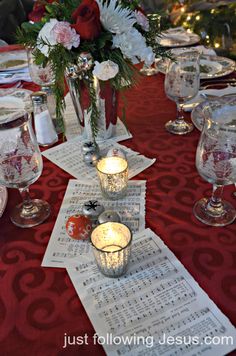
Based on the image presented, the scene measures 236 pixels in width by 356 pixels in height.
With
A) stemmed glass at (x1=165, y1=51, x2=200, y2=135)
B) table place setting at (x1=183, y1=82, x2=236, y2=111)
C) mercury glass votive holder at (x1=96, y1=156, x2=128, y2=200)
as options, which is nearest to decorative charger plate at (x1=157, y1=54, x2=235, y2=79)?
table place setting at (x1=183, y1=82, x2=236, y2=111)

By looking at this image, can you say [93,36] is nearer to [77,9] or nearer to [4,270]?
[77,9]

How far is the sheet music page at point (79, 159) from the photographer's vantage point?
82 centimetres

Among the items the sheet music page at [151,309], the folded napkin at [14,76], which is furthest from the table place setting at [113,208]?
the folded napkin at [14,76]

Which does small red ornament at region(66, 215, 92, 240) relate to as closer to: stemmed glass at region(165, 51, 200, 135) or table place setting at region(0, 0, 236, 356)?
table place setting at region(0, 0, 236, 356)

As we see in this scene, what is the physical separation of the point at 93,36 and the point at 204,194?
415mm

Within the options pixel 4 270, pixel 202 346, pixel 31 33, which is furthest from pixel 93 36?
pixel 202 346

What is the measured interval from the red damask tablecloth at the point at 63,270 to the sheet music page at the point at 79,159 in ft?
0.07

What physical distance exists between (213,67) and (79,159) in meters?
0.66

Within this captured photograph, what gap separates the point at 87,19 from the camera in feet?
2.33

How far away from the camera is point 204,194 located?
74 centimetres

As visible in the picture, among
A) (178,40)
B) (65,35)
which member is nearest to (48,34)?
(65,35)

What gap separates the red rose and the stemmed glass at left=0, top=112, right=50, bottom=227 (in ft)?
0.71

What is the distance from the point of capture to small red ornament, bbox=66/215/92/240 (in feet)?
2.06

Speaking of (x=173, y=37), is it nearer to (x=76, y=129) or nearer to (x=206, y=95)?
(x=206, y=95)
